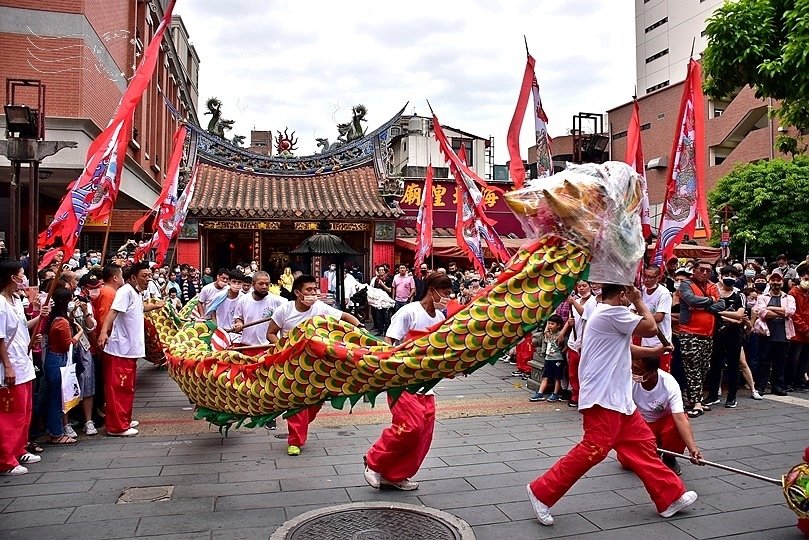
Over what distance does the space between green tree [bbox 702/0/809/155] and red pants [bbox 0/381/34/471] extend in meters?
7.52

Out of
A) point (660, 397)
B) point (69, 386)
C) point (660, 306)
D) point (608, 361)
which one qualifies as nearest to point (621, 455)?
point (608, 361)

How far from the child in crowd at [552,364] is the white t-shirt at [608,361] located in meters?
3.66

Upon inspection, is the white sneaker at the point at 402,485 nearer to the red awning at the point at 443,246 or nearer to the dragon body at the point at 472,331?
the dragon body at the point at 472,331

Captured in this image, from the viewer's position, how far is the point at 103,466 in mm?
5168

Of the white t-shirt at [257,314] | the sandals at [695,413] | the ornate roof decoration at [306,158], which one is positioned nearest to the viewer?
Answer: the white t-shirt at [257,314]

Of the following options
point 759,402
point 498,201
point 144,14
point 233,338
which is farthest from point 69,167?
point 498,201

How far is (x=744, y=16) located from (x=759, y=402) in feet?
14.5

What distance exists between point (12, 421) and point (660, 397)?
16.1ft

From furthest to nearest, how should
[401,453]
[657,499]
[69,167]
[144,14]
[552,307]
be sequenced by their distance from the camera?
[144,14], [69,167], [401,453], [657,499], [552,307]

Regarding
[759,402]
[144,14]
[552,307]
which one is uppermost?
[144,14]

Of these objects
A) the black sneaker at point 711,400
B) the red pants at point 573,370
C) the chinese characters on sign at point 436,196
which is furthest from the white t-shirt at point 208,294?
the chinese characters on sign at point 436,196

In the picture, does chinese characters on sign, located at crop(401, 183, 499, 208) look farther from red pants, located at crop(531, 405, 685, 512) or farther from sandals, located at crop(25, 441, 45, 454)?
red pants, located at crop(531, 405, 685, 512)

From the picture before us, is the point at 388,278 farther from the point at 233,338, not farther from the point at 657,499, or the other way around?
the point at 657,499

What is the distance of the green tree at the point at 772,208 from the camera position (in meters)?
22.2
